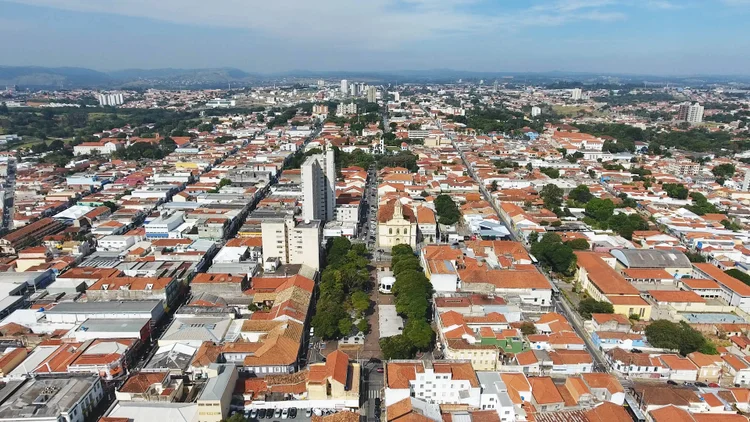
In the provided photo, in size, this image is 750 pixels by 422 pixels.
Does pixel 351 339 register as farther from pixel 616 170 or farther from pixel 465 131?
pixel 465 131

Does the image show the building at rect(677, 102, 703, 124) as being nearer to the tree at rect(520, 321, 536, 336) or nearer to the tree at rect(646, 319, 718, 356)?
the tree at rect(646, 319, 718, 356)

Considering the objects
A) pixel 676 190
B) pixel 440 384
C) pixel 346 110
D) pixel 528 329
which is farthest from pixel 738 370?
pixel 346 110

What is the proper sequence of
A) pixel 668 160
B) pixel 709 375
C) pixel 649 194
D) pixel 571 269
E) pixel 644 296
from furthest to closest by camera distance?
pixel 668 160 → pixel 649 194 → pixel 571 269 → pixel 644 296 → pixel 709 375

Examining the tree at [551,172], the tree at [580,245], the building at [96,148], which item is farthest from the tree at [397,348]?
the building at [96,148]

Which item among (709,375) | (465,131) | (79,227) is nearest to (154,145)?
(79,227)

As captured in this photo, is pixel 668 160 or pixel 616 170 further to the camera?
pixel 668 160

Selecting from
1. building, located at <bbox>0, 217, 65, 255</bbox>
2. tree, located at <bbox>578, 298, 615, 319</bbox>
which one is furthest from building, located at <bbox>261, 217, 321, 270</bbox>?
building, located at <bbox>0, 217, 65, 255</bbox>
